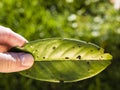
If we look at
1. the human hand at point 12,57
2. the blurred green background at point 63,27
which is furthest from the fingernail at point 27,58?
the blurred green background at point 63,27

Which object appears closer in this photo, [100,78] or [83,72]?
[83,72]

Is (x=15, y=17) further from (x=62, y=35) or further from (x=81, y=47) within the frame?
(x=81, y=47)

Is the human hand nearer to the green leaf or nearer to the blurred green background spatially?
the green leaf

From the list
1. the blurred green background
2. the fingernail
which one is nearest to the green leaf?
the fingernail

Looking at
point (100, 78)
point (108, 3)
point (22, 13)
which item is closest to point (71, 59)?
point (100, 78)

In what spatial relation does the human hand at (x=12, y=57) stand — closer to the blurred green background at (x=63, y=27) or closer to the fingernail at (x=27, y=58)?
the fingernail at (x=27, y=58)

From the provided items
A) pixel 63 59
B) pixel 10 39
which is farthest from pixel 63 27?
pixel 63 59
